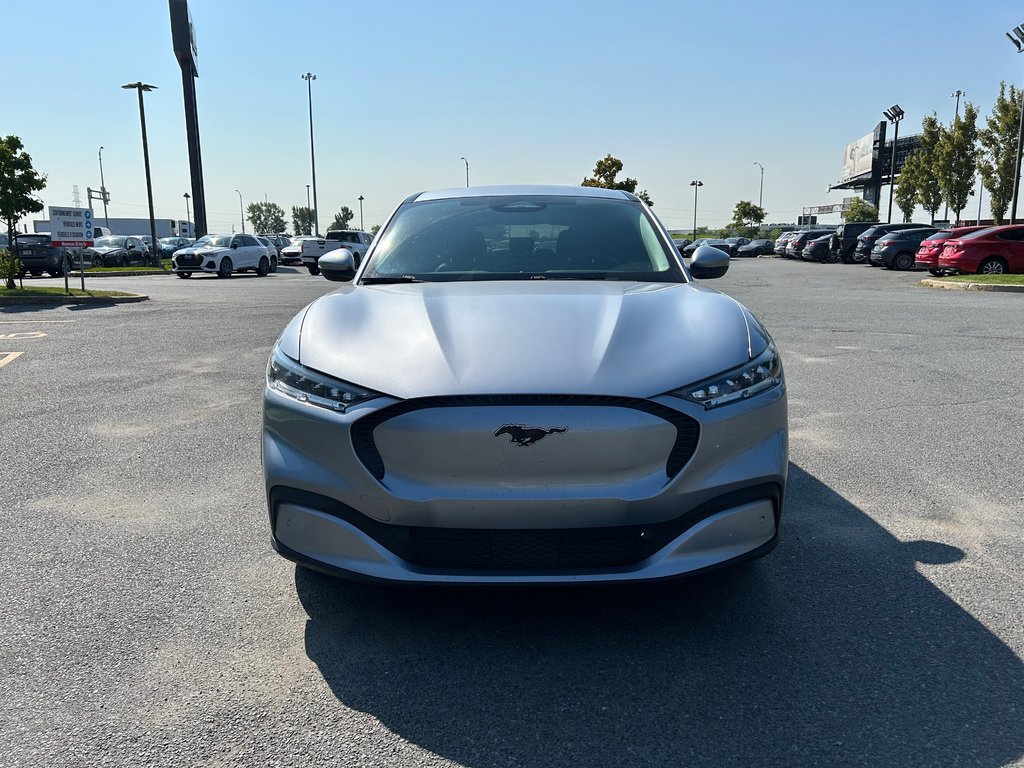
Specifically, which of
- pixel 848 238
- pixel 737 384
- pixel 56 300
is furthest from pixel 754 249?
pixel 737 384

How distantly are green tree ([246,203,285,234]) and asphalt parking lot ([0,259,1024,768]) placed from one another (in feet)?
438

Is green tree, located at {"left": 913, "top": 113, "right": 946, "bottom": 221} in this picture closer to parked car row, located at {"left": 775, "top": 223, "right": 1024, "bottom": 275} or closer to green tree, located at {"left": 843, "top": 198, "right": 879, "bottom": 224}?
parked car row, located at {"left": 775, "top": 223, "right": 1024, "bottom": 275}

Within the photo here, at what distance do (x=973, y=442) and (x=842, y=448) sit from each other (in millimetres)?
882

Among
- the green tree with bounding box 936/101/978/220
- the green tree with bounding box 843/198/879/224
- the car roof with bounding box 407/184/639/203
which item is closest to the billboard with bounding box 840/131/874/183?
the green tree with bounding box 843/198/879/224

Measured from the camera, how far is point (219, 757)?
7.10ft

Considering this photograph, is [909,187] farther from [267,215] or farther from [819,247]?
[267,215]

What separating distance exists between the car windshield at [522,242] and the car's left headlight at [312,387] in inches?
40.7

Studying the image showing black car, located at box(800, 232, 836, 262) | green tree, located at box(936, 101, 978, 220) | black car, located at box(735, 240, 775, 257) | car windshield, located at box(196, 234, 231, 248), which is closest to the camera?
car windshield, located at box(196, 234, 231, 248)

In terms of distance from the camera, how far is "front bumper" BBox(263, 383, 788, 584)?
97.3 inches

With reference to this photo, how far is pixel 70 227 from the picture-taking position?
19109mm

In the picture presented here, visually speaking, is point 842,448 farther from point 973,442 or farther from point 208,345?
point 208,345

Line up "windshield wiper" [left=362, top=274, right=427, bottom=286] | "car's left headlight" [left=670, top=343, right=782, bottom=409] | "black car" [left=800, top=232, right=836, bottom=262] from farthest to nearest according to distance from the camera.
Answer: "black car" [left=800, top=232, right=836, bottom=262]
"windshield wiper" [left=362, top=274, right=427, bottom=286]
"car's left headlight" [left=670, top=343, right=782, bottom=409]

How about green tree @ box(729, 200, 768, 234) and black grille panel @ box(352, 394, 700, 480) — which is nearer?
black grille panel @ box(352, 394, 700, 480)

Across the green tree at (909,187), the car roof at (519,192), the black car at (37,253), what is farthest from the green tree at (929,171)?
the car roof at (519,192)
